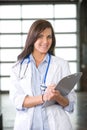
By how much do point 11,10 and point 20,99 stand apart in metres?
12.1

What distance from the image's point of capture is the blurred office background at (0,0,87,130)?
13.5m

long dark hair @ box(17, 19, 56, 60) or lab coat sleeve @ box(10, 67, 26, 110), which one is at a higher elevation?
long dark hair @ box(17, 19, 56, 60)

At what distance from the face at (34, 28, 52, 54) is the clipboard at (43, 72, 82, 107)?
0.70 ft

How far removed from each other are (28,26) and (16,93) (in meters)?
12.1

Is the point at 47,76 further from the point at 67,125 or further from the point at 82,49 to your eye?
the point at 82,49

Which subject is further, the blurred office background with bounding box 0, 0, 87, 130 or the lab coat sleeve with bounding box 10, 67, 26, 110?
the blurred office background with bounding box 0, 0, 87, 130

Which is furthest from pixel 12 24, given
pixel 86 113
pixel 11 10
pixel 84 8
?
pixel 86 113

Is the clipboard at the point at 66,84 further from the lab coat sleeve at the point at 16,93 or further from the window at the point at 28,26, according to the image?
the window at the point at 28,26

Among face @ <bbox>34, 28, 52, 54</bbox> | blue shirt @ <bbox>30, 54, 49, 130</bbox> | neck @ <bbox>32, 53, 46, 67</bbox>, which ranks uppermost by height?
face @ <bbox>34, 28, 52, 54</bbox>

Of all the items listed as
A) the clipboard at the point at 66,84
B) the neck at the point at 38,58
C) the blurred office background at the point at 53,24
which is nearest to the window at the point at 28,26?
the blurred office background at the point at 53,24

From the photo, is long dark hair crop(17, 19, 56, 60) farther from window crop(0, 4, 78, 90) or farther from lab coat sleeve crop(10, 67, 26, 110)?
window crop(0, 4, 78, 90)

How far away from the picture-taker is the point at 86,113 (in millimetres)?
8781

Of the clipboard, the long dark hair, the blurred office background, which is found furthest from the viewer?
the blurred office background

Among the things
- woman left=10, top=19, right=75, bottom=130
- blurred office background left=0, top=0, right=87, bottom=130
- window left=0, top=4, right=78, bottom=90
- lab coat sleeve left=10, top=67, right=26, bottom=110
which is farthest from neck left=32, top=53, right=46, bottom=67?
window left=0, top=4, right=78, bottom=90
